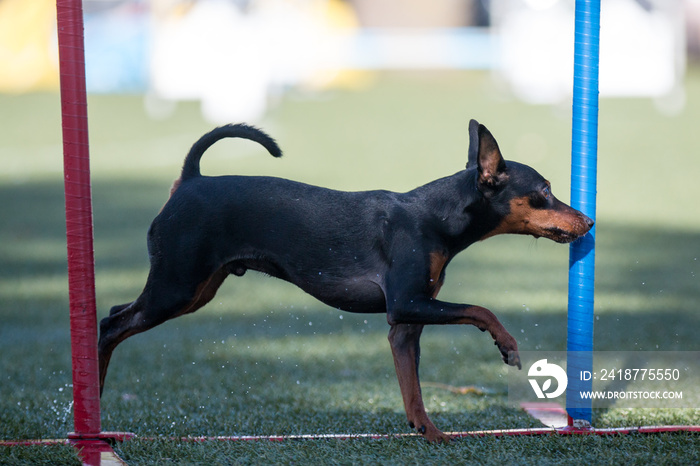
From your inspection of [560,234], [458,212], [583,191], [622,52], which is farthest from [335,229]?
[622,52]

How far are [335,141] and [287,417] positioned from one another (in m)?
10.1

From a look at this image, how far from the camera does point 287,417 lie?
3992 millimetres

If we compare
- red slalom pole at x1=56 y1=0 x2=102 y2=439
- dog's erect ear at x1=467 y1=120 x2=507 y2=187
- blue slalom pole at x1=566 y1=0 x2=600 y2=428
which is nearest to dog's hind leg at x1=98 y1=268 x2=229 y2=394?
red slalom pole at x1=56 y1=0 x2=102 y2=439

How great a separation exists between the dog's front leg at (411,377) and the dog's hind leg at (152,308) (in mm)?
722

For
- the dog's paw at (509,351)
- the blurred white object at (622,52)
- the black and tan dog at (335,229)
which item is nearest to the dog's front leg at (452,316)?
the dog's paw at (509,351)

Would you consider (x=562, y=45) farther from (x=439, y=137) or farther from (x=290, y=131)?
(x=290, y=131)

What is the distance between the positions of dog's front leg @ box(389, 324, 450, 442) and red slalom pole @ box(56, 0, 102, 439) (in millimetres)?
1128

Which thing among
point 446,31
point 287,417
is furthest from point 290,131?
point 287,417

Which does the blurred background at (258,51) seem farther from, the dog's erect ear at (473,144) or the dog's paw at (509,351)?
the dog's paw at (509,351)

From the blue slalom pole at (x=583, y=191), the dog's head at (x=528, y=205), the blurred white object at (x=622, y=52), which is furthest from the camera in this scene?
the blurred white object at (x=622, y=52)

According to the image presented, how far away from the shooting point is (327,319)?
6172mm

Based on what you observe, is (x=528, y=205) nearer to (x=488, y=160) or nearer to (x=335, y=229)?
(x=488, y=160)

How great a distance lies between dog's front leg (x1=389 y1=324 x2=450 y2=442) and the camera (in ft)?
11.3

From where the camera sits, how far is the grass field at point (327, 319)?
134 inches
